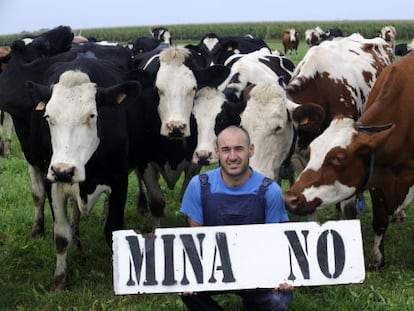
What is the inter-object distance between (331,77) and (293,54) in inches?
1276

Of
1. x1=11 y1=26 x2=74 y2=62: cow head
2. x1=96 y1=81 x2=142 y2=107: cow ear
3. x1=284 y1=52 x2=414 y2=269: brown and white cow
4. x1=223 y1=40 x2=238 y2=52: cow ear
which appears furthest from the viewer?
x1=223 y1=40 x2=238 y2=52: cow ear

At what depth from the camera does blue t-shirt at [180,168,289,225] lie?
392cm

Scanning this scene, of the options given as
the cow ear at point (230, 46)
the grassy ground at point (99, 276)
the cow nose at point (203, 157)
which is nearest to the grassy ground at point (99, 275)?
the grassy ground at point (99, 276)

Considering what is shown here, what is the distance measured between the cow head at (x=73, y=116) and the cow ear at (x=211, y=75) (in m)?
1.45

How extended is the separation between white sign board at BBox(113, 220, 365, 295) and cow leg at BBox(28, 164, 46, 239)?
3169mm

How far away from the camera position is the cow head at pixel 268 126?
17.4 ft

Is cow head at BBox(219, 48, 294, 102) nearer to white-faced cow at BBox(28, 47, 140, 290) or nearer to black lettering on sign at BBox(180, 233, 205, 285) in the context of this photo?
white-faced cow at BBox(28, 47, 140, 290)

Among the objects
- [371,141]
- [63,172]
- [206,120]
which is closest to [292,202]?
[371,141]

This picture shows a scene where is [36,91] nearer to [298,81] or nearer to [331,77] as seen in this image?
[298,81]

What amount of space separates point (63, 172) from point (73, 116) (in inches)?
18.8

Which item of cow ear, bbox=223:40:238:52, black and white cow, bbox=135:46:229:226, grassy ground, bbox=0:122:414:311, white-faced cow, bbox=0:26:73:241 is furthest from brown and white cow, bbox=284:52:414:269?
cow ear, bbox=223:40:238:52

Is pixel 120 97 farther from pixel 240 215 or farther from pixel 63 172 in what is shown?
pixel 240 215

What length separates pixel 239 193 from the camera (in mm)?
3924

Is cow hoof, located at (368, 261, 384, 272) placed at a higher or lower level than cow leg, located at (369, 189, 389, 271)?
lower
